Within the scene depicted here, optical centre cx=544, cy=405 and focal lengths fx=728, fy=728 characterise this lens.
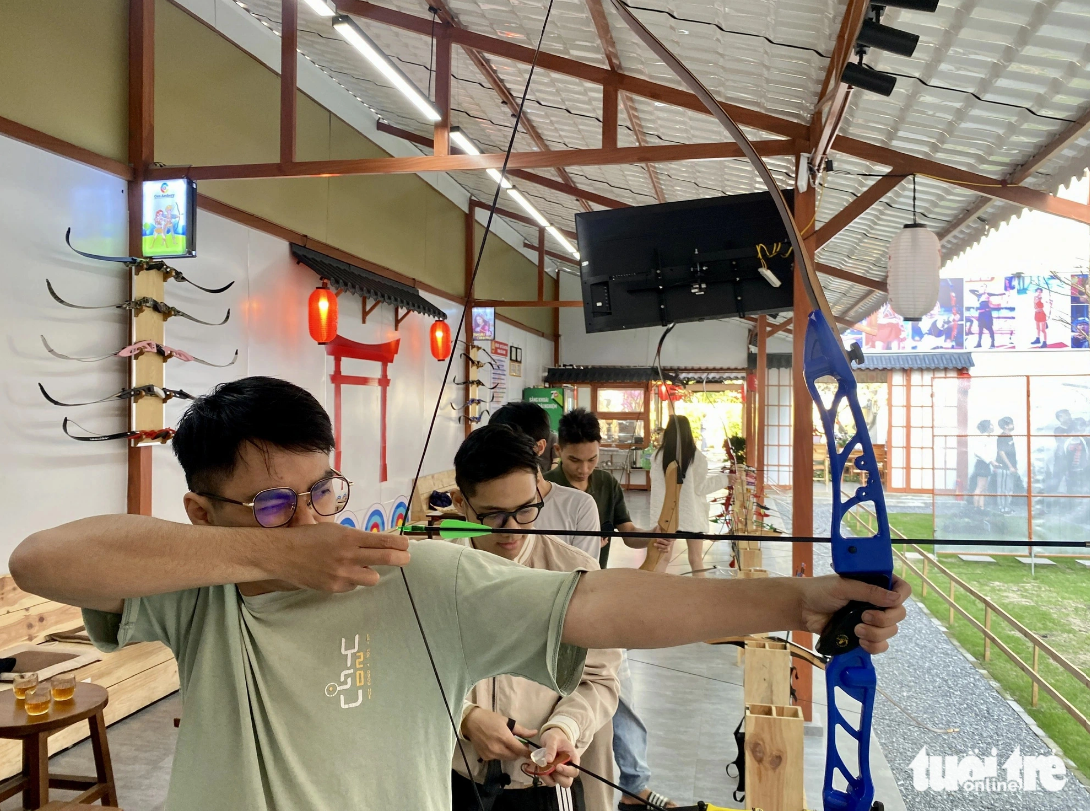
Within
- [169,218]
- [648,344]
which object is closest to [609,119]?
[169,218]

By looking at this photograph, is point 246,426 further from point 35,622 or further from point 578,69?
point 578,69

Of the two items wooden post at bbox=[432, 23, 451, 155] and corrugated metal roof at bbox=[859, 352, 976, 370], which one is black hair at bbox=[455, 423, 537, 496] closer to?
wooden post at bbox=[432, 23, 451, 155]

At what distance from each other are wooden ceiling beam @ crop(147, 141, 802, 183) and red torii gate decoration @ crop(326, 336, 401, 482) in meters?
1.99

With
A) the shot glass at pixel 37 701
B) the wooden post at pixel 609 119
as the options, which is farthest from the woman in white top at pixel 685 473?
the shot glass at pixel 37 701

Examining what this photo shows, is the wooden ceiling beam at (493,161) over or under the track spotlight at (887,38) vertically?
over

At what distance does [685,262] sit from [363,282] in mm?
3431

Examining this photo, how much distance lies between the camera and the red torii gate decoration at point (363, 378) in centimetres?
605

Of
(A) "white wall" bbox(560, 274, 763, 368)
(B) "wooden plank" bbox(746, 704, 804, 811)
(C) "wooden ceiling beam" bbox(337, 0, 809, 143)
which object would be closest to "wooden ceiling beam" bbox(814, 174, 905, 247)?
(C) "wooden ceiling beam" bbox(337, 0, 809, 143)

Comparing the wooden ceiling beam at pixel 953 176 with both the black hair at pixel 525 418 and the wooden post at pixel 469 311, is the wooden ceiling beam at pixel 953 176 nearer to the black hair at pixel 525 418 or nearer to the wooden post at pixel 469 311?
the black hair at pixel 525 418

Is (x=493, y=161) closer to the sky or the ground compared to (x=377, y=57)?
closer to the ground

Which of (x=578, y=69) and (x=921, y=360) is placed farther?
(x=921, y=360)

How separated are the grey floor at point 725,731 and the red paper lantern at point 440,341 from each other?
406 centimetres

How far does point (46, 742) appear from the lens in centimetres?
254

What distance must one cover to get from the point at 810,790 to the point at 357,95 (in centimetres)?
626
